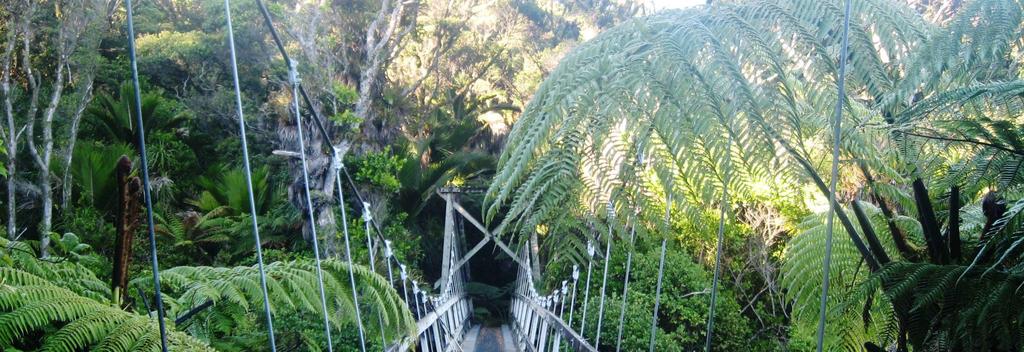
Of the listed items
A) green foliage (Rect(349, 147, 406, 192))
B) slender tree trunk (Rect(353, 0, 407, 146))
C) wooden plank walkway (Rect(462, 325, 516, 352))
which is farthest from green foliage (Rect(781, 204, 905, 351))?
slender tree trunk (Rect(353, 0, 407, 146))

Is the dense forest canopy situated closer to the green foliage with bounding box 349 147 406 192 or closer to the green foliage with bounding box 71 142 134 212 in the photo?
the green foliage with bounding box 71 142 134 212

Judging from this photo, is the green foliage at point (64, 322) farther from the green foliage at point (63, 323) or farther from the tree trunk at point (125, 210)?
the tree trunk at point (125, 210)

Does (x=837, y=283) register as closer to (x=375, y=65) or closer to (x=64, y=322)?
(x=64, y=322)

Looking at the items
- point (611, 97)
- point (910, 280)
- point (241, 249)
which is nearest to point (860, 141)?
point (910, 280)

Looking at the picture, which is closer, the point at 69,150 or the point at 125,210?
the point at 125,210

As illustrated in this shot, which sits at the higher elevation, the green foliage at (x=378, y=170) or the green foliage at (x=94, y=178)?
the green foliage at (x=378, y=170)

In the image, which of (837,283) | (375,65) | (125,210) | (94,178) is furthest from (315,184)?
(125,210)

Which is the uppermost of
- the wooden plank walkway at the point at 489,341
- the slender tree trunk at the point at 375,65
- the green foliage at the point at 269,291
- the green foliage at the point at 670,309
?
the slender tree trunk at the point at 375,65

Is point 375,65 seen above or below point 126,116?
above

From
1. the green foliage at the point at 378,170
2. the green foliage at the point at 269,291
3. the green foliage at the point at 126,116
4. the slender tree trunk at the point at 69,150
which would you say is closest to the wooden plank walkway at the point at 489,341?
the green foliage at the point at 378,170

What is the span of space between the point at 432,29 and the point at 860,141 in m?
9.82

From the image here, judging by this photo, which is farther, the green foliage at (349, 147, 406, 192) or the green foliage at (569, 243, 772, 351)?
the green foliage at (349, 147, 406, 192)

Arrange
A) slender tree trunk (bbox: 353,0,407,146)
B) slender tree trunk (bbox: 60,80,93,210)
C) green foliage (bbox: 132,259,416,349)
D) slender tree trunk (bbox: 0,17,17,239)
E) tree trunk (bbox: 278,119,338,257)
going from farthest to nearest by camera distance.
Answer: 1. slender tree trunk (bbox: 353,0,407,146)
2. tree trunk (bbox: 278,119,338,257)
3. slender tree trunk (bbox: 60,80,93,210)
4. slender tree trunk (bbox: 0,17,17,239)
5. green foliage (bbox: 132,259,416,349)

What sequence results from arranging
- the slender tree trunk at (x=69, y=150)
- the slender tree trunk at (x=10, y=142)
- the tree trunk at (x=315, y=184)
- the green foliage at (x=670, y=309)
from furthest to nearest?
the tree trunk at (x=315, y=184) → the slender tree trunk at (x=69, y=150) → the green foliage at (x=670, y=309) → the slender tree trunk at (x=10, y=142)
